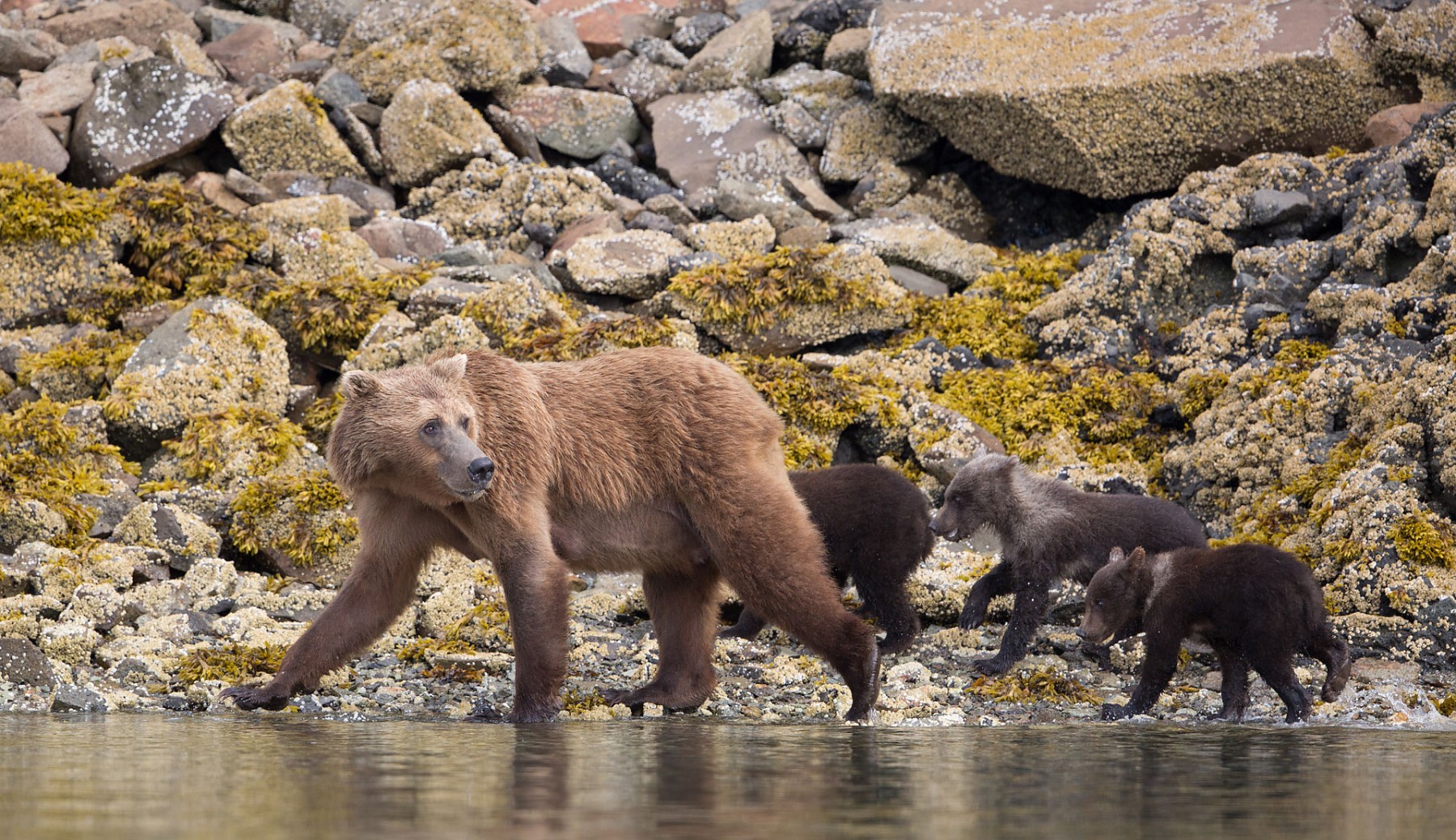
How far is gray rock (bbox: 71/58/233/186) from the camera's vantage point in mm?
15367

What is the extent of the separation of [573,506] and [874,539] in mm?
2401

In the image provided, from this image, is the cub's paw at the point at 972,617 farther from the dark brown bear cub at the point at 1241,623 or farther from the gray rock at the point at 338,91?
the gray rock at the point at 338,91

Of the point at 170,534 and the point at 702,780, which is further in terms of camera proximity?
the point at 170,534

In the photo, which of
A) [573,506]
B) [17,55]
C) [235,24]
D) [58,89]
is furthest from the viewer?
[235,24]

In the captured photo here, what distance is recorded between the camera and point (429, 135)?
53.0 ft

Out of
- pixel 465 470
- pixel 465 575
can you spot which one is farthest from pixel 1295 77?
pixel 465 470

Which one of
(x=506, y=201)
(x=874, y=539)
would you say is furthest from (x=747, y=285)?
(x=874, y=539)

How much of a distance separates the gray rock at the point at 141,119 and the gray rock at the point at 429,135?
64.8 inches

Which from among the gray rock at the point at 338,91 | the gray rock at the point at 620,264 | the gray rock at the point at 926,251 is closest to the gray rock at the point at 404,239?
the gray rock at the point at 620,264

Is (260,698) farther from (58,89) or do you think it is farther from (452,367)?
(58,89)

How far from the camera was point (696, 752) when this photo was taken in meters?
6.36

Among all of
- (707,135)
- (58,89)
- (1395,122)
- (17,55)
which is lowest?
(1395,122)

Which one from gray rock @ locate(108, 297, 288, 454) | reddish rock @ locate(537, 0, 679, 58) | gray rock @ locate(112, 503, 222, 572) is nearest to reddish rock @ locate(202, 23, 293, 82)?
reddish rock @ locate(537, 0, 679, 58)

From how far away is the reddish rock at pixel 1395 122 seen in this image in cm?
1365
